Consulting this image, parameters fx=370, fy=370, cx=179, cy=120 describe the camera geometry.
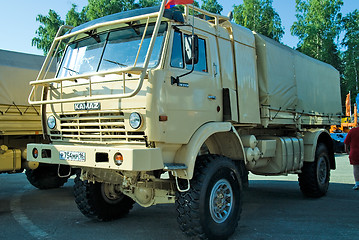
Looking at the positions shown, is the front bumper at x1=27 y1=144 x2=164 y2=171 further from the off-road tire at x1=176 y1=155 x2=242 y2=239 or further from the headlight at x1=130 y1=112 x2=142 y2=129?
the off-road tire at x1=176 y1=155 x2=242 y2=239

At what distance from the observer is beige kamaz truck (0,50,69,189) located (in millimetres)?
7113

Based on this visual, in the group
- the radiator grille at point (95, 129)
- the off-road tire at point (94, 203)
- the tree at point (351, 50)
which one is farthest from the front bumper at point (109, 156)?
the tree at point (351, 50)

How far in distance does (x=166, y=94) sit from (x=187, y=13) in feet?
4.21

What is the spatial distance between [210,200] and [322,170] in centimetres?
471

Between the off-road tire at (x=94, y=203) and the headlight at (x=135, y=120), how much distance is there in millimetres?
1867

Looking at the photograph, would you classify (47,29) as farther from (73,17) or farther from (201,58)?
(201,58)

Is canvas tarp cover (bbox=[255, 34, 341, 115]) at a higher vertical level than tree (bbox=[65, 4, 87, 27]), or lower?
lower

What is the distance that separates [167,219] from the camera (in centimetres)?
605

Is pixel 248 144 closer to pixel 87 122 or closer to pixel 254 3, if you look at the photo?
pixel 87 122

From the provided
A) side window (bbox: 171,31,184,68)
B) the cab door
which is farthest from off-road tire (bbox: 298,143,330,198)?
side window (bbox: 171,31,184,68)

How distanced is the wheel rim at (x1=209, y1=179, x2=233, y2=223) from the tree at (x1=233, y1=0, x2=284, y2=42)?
33.7m

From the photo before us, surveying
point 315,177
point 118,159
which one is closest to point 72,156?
point 118,159

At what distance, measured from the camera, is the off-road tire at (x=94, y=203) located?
5773 millimetres

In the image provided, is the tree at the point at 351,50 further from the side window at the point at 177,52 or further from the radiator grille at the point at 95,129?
the radiator grille at the point at 95,129
